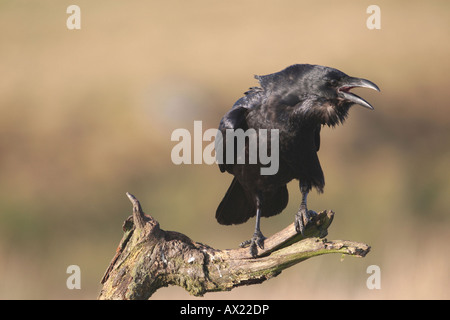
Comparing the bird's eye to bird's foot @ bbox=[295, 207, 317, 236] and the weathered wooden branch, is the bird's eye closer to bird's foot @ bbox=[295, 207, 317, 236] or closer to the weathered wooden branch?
bird's foot @ bbox=[295, 207, 317, 236]

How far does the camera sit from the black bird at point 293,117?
258 inches

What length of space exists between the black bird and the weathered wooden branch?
0.67 ft

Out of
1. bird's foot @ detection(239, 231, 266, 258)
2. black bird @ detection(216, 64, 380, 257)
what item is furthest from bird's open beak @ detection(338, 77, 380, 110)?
bird's foot @ detection(239, 231, 266, 258)

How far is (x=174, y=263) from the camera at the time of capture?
6.26 metres

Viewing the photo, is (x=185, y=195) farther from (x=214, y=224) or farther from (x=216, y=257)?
(x=216, y=257)

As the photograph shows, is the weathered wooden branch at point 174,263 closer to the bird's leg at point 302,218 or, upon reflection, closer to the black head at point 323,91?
the bird's leg at point 302,218

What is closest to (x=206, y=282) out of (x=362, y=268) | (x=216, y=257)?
(x=216, y=257)

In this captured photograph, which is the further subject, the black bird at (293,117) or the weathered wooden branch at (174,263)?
the black bird at (293,117)

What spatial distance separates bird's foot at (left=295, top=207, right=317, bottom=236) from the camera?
6410 mm

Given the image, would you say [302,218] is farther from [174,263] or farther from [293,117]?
[174,263]

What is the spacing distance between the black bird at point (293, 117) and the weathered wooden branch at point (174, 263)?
20 centimetres

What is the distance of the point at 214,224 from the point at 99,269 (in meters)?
2.07

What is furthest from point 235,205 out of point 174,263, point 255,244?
point 174,263

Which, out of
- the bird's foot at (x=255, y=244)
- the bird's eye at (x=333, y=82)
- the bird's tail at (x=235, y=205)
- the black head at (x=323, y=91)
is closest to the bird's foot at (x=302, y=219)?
the bird's foot at (x=255, y=244)
